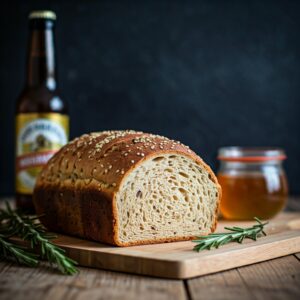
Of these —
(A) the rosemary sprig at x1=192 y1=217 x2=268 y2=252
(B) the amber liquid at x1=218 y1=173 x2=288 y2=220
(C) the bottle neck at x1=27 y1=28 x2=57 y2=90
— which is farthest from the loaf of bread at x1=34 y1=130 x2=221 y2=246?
(C) the bottle neck at x1=27 y1=28 x2=57 y2=90

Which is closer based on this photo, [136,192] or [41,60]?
[136,192]

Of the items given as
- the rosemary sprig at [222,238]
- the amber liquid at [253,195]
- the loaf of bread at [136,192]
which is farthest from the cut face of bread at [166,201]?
the amber liquid at [253,195]

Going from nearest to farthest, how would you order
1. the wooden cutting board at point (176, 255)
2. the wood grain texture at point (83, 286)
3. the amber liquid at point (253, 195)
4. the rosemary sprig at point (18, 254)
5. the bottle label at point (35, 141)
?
the wood grain texture at point (83, 286)
the wooden cutting board at point (176, 255)
the rosemary sprig at point (18, 254)
the amber liquid at point (253, 195)
the bottle label at point (35, 141)

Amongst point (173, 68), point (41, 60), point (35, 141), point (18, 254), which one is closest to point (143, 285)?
point (18, 254)

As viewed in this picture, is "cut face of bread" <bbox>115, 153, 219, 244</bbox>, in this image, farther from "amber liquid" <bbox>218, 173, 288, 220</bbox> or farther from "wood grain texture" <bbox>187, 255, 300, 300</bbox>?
"amber liquid" <bbox>218, 173, 288, 220</bbox>

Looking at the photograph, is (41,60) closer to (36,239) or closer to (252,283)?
(36,239)

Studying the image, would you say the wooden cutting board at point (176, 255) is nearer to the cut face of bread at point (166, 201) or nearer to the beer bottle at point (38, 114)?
the cut face of bread at point (166, 201)
